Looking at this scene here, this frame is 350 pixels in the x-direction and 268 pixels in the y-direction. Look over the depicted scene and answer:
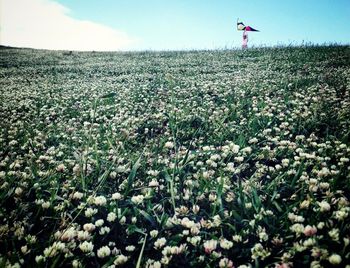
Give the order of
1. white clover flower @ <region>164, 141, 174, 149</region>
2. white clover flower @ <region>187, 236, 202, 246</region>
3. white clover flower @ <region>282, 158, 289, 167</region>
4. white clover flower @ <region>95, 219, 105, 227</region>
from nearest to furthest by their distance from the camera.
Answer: white clover flower @ <region>187, 236, 202, 246</region>
white clover flower @ <region>95, 219, 105, 227</region>
white clover flower @ <region>282, 158, 289, 167</region>
white clover flower @ <region>164, 141, 174, 149</region>

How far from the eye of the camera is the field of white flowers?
7.55 feet

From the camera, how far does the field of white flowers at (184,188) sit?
2.30 metres

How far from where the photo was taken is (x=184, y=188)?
10.7 ft

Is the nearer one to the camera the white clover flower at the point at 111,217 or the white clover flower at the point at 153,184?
the white clover flower at the point at 111,217

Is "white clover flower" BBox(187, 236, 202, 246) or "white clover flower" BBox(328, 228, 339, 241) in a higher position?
"white clover flower" BBox(328, 228, 339, 241)

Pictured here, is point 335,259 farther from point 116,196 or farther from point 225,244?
point 116,196

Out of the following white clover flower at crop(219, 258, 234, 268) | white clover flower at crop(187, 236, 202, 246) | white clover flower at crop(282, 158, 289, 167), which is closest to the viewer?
white clover flower at crop(219, 258, 234, 268)

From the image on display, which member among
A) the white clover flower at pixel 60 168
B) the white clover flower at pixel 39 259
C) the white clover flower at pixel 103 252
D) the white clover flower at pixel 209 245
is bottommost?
the white clover flower at pixel 103 252

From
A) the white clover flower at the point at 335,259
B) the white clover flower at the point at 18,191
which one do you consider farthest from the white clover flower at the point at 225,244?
the white clover flower at the point at 18,191

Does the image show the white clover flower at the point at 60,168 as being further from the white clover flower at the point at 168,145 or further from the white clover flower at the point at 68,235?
the white clover flower at the point at 168,145

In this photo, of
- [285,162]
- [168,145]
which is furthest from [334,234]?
[168,145]

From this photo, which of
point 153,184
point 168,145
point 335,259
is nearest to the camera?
point 335,259

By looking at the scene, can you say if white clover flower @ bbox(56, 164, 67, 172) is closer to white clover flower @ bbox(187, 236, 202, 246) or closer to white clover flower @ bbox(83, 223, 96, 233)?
white clover flower @ bbox(83, 223, 96, 233)

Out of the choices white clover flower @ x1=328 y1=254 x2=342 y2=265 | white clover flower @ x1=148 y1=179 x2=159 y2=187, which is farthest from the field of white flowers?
white clover flower @ x1=148 y1=179 x2=159 y2=187
